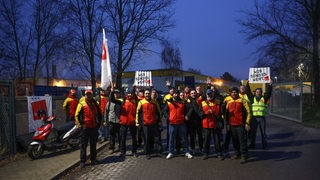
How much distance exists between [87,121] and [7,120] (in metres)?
2.52

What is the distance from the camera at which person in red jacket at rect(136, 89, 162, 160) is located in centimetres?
966

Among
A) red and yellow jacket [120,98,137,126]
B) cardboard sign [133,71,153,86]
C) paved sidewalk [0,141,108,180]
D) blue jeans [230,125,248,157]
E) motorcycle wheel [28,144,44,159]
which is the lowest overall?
paved sidewalk [0,141,108,180]

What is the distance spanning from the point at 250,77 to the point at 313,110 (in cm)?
660

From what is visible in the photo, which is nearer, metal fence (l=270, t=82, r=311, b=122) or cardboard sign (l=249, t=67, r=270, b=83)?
cardboard sign (l=249, t=67, r=270, b=83)

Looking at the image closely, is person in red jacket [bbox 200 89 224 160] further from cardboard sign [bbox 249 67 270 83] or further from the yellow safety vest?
cardboard sign [bbox 249 67 270 83]

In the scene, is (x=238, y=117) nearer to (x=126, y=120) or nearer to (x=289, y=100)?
(x=126, y=120)

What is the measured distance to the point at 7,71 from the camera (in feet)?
112

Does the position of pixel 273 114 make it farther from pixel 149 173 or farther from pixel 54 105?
pixel 149 173

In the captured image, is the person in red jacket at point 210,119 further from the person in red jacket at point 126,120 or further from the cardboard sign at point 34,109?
the cardboard sign at point 34,109

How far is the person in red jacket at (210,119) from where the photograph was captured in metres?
9.33

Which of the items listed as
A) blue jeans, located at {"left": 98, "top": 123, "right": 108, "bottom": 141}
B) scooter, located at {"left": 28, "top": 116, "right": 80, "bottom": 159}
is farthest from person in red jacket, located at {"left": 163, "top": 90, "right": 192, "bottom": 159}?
blue jeans, located at {"left": 98, "top": 123, "right": 108, "bottom": 141}

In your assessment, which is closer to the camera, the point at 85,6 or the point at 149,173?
the point at 149,173

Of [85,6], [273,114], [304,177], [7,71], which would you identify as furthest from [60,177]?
[7,71]

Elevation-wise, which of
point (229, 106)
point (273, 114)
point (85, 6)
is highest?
point (85, 6)
